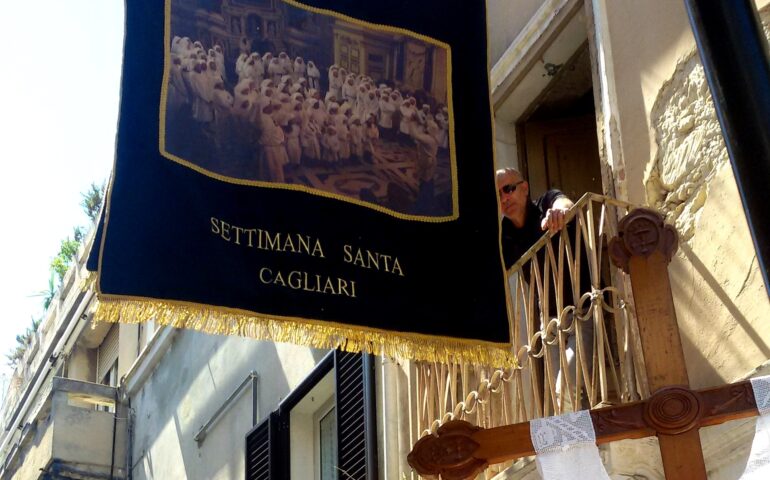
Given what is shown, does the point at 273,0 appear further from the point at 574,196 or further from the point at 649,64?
the point at 574,196

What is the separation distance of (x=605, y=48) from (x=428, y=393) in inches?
85.6

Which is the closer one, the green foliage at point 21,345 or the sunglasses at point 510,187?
the sunglasses at point 510,187

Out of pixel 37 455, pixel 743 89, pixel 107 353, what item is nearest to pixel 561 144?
pixel 743 89

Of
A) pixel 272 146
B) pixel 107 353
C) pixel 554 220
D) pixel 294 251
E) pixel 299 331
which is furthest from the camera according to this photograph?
pixel 107 353

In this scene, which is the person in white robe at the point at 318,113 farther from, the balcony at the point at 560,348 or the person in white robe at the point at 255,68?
the balcony at the point at 560,348

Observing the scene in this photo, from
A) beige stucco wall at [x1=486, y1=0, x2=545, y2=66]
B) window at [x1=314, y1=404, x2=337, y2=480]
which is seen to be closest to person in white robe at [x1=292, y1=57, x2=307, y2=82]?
beige stucco wall at [x1=486, y1=0, x2=545, y2=66]

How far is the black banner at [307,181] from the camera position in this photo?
20.6 feet

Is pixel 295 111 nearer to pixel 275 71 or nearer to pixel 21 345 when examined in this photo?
pixel 275 71

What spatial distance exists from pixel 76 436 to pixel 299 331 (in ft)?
34.1

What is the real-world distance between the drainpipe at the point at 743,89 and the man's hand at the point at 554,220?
3.98 metres

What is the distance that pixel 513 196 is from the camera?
8000 millimetres

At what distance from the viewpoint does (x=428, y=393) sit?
8.30m

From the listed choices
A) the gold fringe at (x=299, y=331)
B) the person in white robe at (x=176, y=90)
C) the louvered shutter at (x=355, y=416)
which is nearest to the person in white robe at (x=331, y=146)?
the person in white robe at (x=176, y=90)

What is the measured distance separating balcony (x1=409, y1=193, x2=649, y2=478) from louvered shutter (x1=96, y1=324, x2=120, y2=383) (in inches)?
418
